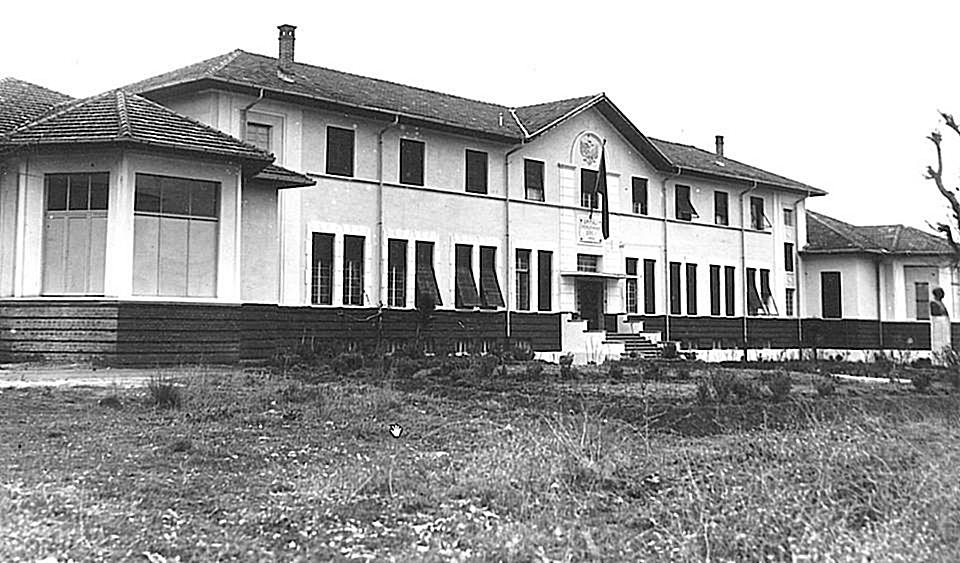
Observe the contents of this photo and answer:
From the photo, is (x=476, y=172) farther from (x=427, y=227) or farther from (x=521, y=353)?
(x=521, y=353)

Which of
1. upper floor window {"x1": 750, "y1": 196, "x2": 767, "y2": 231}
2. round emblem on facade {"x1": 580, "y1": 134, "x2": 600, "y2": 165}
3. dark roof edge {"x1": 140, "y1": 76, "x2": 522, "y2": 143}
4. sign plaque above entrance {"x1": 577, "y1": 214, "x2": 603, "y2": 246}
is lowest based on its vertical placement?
sign plaque above entrance {"x1": 577, "y1": 214, "x2": 603, "y2": 246}

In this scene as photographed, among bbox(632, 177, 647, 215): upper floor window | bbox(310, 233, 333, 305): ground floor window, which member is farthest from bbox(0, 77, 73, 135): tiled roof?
bbox(632, 177, 647, 215): upper floor window

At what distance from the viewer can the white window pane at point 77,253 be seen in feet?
72.0

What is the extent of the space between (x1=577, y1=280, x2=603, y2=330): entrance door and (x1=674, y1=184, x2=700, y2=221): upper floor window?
5686 mm

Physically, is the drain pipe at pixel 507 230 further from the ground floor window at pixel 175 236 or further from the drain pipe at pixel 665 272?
the ground floor window at pixel 175 236

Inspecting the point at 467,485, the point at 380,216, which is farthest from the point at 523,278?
the point at 467,485

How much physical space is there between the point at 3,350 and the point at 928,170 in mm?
21763

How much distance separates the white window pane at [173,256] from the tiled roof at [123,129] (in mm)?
1792

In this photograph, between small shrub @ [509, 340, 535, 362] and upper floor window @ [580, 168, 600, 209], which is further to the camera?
upper floor window @ [580, 168, 600, 209]

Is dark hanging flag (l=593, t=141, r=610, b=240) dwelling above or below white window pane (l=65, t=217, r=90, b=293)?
above

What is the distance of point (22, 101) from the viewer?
2511 cm

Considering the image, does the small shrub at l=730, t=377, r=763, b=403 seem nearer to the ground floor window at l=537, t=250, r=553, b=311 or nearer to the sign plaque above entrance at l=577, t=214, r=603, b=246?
the ground floor window at l=537, t=250, r=553, b=311

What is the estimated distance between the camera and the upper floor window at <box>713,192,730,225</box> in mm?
42531

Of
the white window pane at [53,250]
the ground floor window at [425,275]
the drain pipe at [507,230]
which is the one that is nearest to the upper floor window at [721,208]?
the drain pipe at [507,230]
